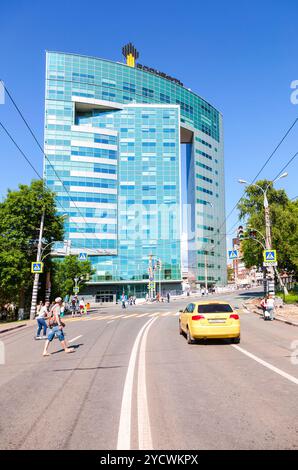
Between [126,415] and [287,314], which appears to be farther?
[287,314]

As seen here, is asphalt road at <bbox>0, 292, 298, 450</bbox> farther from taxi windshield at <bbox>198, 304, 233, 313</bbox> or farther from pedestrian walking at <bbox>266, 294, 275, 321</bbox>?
pedestrian walking at <bbox>266, 294, 275, 321</bbox>

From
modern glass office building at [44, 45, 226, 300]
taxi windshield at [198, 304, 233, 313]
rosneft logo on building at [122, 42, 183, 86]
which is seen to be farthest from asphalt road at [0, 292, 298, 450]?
rosneft logo on building at [122, 42, 183, 86]

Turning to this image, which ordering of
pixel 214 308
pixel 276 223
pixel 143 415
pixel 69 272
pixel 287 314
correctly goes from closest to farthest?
pixel 143 415
pixel 214 308
pixel 287 314
pixel 276 223
pixel 69 272

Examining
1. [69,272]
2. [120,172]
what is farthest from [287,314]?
[120,172]

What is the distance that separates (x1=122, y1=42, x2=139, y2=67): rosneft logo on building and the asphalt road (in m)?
108

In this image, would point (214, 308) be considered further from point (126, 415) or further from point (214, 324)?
point (126, 415)

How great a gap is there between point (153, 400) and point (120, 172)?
89.2 m

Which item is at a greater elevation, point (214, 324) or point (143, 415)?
point (214, 324)

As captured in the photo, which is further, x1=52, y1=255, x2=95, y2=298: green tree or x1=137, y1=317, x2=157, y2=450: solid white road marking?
Result: x1=52, y1=255, x2=95, y2=298: green tree

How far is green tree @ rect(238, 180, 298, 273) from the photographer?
47.5 m

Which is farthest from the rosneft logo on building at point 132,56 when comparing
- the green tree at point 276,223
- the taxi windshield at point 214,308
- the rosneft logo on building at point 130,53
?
the taxi windshield at point 214,308

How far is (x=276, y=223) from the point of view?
4922cm

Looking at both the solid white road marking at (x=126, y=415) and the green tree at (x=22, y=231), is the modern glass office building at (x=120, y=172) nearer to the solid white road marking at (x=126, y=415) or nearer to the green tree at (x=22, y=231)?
the green tree at (x=22, y=231)

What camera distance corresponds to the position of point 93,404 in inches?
217
